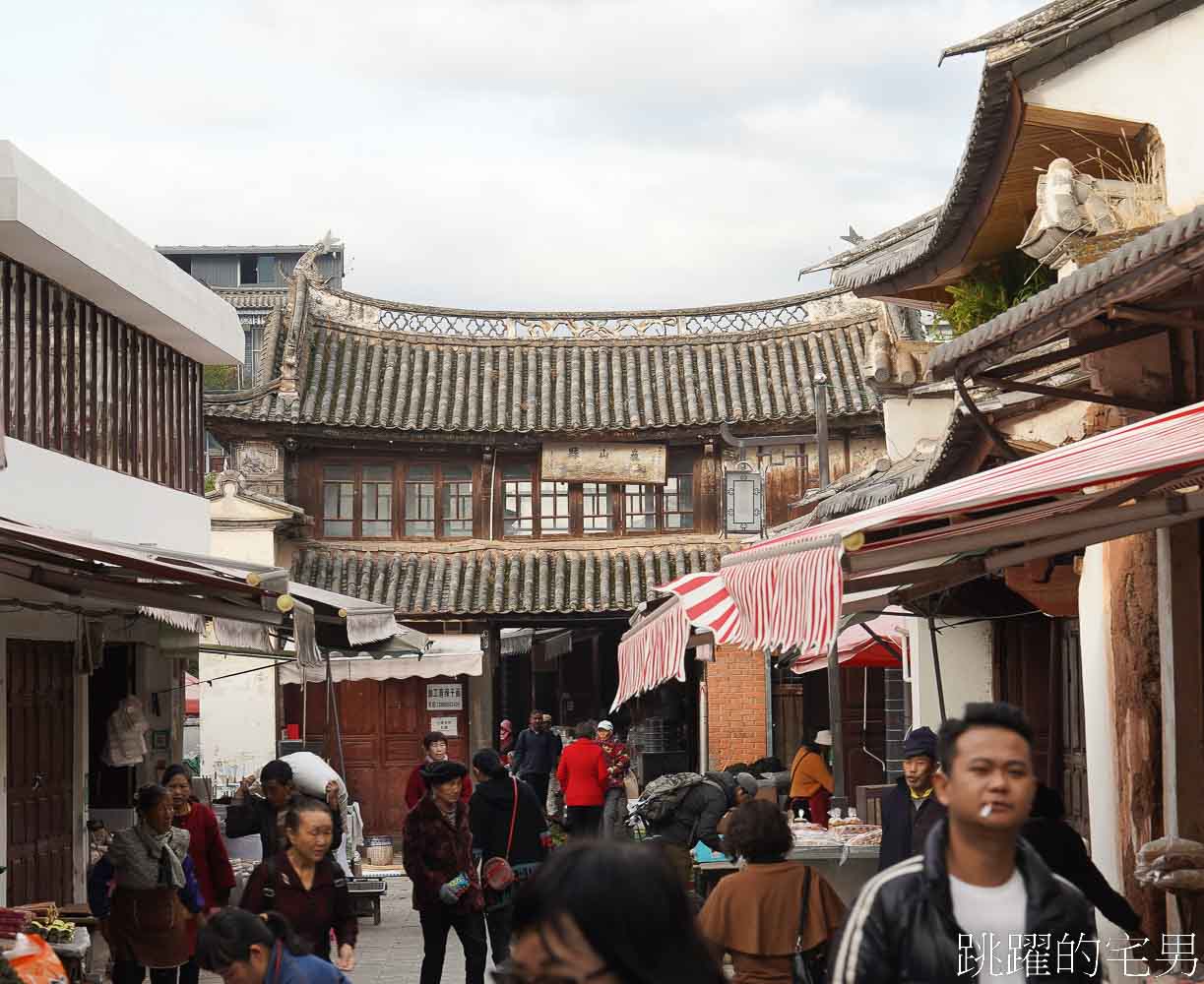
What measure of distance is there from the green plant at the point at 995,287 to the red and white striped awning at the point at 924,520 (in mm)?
6006

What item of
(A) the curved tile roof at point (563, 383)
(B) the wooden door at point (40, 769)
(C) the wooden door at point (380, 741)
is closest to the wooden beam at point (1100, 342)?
(B) the wooden door at point (40, 769)

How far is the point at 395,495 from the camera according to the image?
88.3ft

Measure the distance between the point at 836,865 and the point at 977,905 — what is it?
8.76m

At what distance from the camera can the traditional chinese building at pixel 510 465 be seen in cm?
2548

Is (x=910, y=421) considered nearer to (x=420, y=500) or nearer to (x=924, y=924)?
(x=420, y=500)

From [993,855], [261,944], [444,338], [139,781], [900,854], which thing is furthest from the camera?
[444,338]

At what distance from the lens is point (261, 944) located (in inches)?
234

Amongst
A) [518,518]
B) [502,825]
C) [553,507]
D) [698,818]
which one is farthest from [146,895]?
[553,507]

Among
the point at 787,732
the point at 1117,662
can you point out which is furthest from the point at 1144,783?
the point at 787,732

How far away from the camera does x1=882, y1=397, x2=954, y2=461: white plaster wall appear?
16484 millimetres

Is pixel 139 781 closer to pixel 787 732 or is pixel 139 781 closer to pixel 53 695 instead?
pixel 53 695

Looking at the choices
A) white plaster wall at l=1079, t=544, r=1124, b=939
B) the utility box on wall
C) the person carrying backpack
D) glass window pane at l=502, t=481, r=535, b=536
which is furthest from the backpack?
glass window pane at l=502, t=481, r=535, b=536

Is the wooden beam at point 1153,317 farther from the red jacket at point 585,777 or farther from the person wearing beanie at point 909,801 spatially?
the red jacket at point 585,777

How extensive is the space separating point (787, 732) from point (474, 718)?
15.1ft
